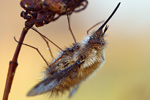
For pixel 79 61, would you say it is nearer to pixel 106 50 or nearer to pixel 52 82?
pixel 52 82

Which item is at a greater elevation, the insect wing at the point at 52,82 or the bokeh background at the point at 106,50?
the bokeh background at the point at 106,50

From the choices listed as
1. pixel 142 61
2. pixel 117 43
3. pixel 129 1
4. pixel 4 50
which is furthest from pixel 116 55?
pixel 4 50

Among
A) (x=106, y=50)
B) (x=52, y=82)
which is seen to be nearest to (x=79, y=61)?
(x=52, y=82)

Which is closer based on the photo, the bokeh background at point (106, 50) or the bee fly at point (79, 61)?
the bee fly at point (79, 61)

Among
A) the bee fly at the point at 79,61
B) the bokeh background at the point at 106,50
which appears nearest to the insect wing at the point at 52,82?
the bee fly at the point at 79,61

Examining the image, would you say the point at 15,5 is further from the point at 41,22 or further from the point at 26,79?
the point at 41,22

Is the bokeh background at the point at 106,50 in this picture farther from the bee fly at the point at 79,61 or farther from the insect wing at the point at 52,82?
the insect wing at the point at 52,82

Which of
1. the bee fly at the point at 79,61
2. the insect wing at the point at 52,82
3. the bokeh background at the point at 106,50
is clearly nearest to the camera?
the insect wing at the point at 52,82

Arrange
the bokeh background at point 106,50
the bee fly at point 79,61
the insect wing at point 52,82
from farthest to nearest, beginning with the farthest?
the bokeh background at point 106,50
the bee fly at point 79,61
the insect wing at point 52,82

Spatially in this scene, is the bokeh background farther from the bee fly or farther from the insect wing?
the insect wing
